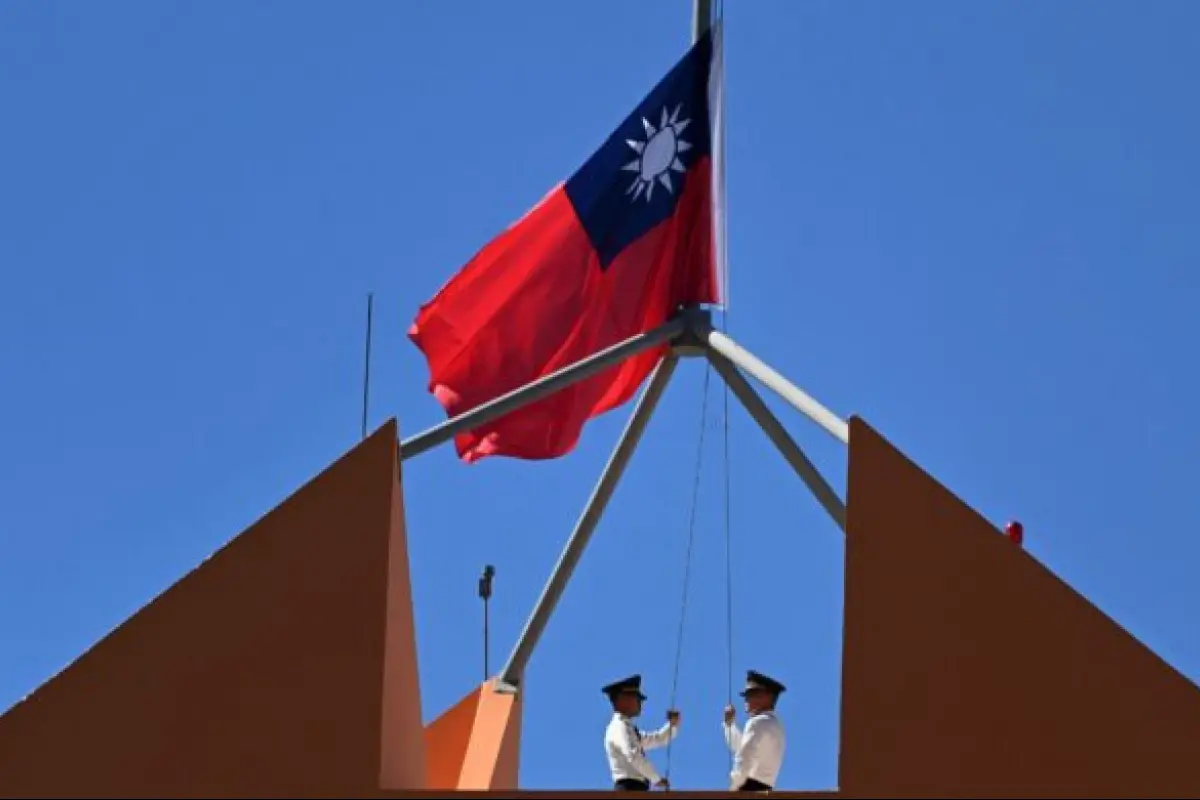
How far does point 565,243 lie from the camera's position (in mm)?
22719

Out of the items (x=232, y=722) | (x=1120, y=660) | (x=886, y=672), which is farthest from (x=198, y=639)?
(x=1120, y=660)

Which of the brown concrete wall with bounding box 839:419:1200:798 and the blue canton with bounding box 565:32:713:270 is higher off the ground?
the blue canton with bounding box 565:32:713:270

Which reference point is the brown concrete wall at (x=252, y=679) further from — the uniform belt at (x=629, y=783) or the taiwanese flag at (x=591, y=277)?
the taiwanese flag at (x=591, y=277)

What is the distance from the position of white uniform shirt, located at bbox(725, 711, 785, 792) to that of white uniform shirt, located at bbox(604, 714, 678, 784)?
3.87 feet

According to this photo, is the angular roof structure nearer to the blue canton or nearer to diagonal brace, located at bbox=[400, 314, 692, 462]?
diagonal brace, located at bbox=[400, 314, 692, 462]

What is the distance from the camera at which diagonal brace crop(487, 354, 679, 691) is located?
2158 cm

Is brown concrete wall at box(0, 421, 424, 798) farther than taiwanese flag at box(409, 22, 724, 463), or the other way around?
taiwanese flag at box(409, 22, 724, 463)

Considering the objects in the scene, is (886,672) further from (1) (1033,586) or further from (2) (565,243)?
(2) (565,243)

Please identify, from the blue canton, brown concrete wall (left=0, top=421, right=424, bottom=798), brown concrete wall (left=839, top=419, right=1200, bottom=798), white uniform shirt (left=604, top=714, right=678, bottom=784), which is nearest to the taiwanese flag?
the blue canton

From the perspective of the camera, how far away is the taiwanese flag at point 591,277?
72.7ft

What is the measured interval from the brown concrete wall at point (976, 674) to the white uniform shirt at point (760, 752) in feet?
9.76

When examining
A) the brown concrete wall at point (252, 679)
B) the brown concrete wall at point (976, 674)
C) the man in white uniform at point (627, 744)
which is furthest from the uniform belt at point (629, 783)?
the brown concrete wall at point (976, 674)

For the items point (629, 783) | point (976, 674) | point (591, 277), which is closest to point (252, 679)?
point (976, 674)

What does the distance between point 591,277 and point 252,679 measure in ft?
21.1
